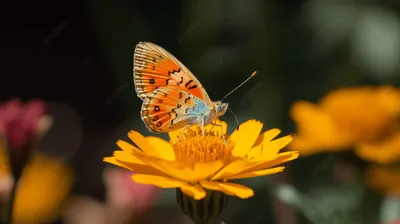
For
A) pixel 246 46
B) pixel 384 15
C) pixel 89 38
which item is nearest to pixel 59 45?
pixel 89 38

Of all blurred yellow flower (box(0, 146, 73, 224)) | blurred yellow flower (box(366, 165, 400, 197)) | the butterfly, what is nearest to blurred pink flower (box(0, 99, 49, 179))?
the butterfly

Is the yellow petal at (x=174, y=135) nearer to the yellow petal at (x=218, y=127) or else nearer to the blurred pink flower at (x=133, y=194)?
the yellow petal at (x=218, y=127)

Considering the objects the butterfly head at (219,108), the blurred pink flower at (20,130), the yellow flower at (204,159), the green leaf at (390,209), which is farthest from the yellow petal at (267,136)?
the green leaf at (390,209)

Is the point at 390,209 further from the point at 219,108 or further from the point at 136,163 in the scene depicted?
the point at 136,163

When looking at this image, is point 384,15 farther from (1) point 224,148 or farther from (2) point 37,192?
(1) point 224,148

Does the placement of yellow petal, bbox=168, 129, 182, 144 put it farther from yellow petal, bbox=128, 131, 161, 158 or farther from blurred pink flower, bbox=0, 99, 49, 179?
blurred pink flower, bbox=0, 99, 49, 179

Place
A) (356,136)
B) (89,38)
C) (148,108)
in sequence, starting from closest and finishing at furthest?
1. (148,108)
2. (356,136)
3. (89,38)
